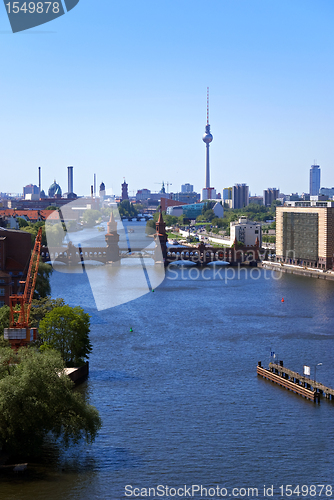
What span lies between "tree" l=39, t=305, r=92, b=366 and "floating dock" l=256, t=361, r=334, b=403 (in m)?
8.40

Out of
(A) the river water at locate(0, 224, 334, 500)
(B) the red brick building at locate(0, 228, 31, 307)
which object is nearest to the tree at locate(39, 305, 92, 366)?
(A) the river water at locate(0, 224, 334, 500)

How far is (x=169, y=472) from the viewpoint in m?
21.3

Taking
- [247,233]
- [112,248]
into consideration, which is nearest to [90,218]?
[247,233]

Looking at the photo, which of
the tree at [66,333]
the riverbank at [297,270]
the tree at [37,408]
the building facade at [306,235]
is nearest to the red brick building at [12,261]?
the tree at [66,333]

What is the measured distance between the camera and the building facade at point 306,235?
8075cm

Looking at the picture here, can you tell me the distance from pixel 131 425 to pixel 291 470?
20.4 ft

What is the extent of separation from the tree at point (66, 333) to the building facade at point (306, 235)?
5377 cm

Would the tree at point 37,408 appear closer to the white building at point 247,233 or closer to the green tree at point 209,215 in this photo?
the white building at point 247,233

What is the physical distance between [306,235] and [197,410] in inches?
2398

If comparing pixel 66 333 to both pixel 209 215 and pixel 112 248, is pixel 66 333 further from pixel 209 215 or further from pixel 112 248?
pixel 209 215

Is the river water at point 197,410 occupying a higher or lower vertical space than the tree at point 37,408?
lower

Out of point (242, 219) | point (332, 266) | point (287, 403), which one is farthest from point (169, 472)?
point (242, 219)

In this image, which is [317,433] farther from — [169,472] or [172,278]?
[172,278]

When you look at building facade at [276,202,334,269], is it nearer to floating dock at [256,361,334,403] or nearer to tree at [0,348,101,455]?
floating dock at [256,361,334,403]
